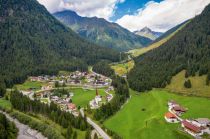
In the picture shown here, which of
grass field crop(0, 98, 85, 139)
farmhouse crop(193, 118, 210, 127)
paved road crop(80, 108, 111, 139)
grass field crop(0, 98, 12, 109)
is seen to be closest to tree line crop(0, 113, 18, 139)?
grass field crop(0, 98, 85, 139)

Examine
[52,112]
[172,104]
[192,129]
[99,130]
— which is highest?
[172,104]

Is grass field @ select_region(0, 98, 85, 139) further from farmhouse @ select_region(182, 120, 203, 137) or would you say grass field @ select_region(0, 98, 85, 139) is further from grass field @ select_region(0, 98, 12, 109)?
farmhouse @ select_region(182, 120, 203, 137)

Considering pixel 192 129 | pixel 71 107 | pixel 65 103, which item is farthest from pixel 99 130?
pixel 65 103

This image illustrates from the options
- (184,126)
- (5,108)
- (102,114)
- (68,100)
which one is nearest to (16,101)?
(5,108)

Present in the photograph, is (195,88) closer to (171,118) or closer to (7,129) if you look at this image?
(171,118)

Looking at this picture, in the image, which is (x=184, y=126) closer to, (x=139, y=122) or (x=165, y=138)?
(x=165, y=138)

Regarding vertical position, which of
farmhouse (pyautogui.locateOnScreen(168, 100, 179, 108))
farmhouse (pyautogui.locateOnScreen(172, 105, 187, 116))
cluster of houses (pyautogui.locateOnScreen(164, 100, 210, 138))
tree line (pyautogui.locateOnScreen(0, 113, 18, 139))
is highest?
farmhouse (pyautogui.locateOnScreen(168, 100, 179, 108))

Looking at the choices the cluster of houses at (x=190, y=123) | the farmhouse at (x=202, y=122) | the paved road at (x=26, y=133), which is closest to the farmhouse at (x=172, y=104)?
the cluster of houses at (x=190, y=123)

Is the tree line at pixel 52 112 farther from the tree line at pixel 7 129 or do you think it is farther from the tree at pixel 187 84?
the tree at pixel 187 84
